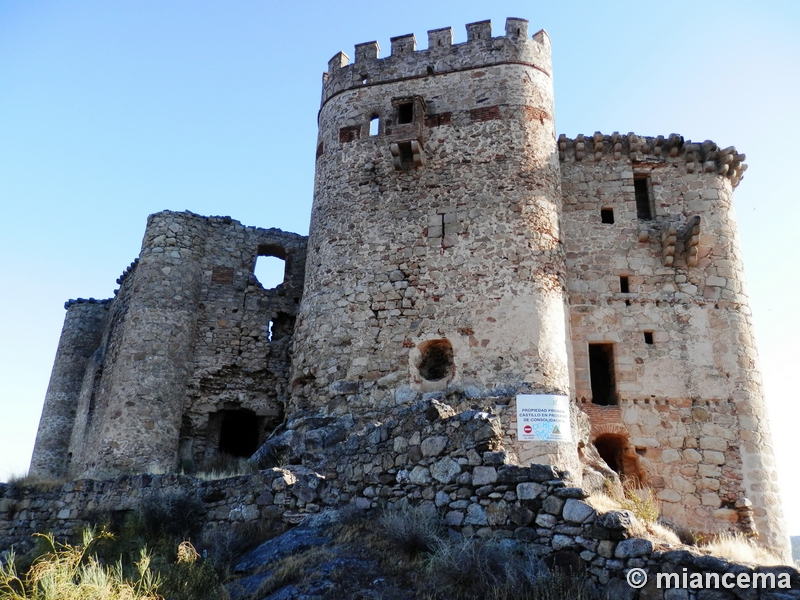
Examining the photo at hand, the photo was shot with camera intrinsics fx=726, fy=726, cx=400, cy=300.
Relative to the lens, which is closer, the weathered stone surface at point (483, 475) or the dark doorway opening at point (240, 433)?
the weathered stone surface at point (483, 475)

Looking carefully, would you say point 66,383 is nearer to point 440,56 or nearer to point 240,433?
point 240,433

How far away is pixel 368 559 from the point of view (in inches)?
308

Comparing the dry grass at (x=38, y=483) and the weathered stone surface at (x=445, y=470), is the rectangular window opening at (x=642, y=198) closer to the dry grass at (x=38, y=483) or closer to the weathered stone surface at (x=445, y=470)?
the weathered stone surface at (x=445, y=470)

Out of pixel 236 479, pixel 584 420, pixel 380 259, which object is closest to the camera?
pixel 236 479

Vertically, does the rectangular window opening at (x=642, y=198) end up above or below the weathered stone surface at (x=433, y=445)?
above

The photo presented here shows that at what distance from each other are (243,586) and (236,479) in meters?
2.98

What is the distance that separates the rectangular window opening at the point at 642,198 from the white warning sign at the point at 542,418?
18.5ft

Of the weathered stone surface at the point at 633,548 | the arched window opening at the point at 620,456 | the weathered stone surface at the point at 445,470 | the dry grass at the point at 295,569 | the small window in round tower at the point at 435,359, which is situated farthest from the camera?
the small window in round tower at the point at 435,359

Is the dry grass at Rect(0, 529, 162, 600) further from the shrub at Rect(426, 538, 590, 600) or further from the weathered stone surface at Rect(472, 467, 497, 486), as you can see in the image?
the weathered stone surface at Rect(472, 467, 497, 486)

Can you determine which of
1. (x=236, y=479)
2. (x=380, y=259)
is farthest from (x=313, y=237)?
(x=236, y=479)

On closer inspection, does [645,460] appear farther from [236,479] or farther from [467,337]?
[236,479]

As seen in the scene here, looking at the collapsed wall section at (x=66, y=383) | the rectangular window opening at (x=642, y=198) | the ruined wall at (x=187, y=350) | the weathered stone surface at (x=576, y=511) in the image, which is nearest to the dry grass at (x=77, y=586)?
the weathered stone surface at (x=576, y=511)

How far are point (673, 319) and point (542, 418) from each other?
4241 millimetres

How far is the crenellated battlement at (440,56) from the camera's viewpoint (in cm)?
1628
